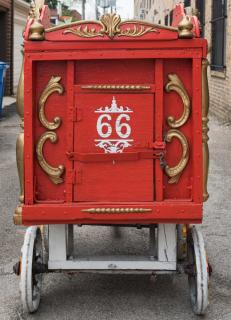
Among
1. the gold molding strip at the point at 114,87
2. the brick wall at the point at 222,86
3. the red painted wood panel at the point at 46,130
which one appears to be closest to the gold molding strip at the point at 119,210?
the red painted wood panel at the point at 46,130

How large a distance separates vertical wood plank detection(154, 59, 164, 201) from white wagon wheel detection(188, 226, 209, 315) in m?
0.48

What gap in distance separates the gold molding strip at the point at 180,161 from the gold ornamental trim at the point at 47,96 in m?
0.71

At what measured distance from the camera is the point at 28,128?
3.78 metres

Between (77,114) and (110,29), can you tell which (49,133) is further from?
(110,29)

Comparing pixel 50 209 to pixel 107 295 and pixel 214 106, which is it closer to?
pixel 107 295

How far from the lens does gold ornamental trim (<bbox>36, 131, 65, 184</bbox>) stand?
384 cm

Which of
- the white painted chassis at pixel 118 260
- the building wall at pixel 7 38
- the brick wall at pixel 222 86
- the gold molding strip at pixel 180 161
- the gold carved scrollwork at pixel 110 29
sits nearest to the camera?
the gold carved scrollwork at pixel 110 29

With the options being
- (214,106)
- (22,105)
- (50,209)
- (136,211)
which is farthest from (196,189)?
(214,106)

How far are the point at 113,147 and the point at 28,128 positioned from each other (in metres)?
0.54

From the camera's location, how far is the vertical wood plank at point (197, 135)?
3.75 metres

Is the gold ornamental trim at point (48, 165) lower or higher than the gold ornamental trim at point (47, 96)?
lower

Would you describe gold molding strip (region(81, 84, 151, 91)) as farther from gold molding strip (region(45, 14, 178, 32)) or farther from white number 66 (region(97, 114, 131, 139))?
gold molding strip (region(45, 14, 178, 32))

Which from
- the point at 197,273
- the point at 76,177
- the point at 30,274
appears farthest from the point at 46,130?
the point at 197,273

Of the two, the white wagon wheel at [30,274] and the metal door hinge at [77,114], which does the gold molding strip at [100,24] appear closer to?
the metal door hinge at [77,114]
